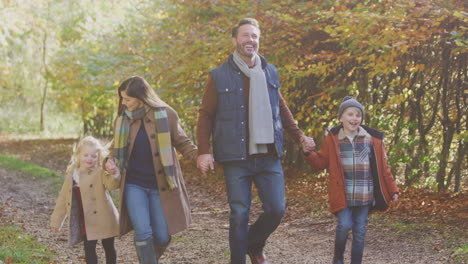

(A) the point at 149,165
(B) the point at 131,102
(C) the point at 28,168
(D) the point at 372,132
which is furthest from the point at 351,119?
(C) the point at 28,168

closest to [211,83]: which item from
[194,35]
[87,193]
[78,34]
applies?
[87,193]

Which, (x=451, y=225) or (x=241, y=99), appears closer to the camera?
(x=241, y=99)

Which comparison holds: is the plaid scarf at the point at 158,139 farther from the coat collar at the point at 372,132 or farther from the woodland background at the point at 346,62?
the woodland background at the point at 346,62

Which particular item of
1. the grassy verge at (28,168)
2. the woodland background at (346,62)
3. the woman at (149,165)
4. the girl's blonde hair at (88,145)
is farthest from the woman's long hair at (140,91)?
the grassy verge at (28,168)

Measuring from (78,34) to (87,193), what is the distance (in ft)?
76.6

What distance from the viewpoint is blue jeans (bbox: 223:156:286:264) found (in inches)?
182

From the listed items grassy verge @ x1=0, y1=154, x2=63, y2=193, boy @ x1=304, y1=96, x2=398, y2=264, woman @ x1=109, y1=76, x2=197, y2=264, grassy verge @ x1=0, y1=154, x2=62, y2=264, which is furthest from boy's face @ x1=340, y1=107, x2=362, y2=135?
grassy verge @ x1=0, y1=154, x2=63, y2=193

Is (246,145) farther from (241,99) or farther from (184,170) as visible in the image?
(184,170)

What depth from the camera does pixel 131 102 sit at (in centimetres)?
456

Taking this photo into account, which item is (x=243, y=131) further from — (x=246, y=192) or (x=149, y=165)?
(x=149, y=165)

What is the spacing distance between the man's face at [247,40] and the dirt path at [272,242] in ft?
7.75

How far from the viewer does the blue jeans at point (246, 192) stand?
4613 millimetres

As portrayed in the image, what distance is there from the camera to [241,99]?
15.1 feet

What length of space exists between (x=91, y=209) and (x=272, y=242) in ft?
8.93
